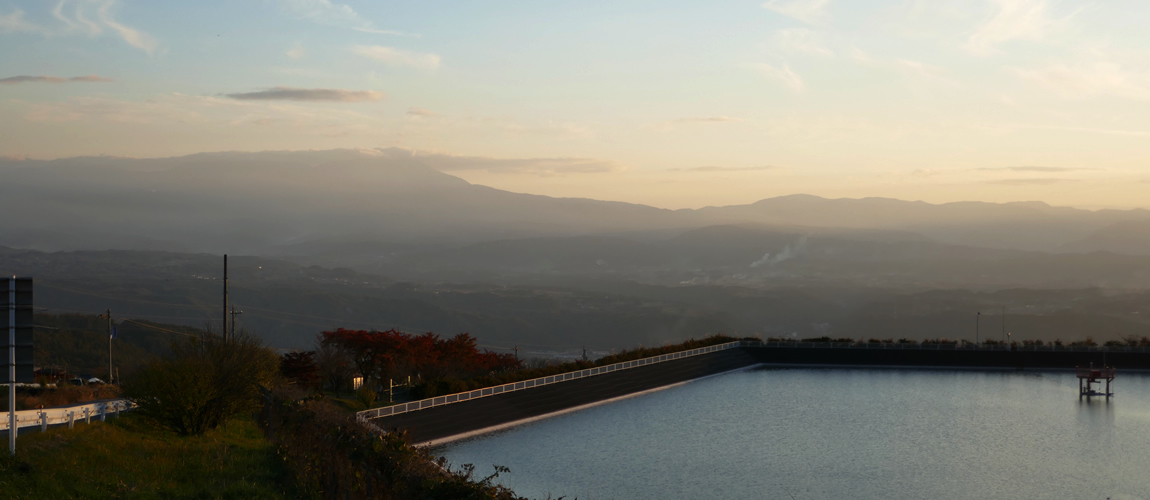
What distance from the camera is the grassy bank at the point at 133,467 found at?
632 inches

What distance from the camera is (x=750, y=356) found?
2379 inches

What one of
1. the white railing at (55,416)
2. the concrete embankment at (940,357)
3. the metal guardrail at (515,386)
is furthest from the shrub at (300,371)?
the concrete embankment at (940,357)

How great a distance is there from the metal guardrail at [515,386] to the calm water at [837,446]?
6.81ft

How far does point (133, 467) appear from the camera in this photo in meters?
18.0

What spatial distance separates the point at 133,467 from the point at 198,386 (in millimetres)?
4559

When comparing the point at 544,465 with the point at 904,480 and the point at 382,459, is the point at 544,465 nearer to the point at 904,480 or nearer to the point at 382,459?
the point at 904,480

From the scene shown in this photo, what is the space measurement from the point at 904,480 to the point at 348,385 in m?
22.2

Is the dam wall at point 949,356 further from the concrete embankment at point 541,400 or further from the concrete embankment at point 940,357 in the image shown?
the concrete embankment at point 541,400

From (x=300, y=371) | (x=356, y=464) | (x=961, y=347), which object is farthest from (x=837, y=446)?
(x=961, y=347)

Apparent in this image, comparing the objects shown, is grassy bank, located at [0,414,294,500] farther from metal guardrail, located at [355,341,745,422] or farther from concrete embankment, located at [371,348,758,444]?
concrete embankment, located at [371,348,758,444]

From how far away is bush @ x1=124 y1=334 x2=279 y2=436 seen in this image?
73.2ft

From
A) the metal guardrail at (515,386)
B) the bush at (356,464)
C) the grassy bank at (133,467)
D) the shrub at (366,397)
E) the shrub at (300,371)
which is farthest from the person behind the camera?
the shrub at (300,371)

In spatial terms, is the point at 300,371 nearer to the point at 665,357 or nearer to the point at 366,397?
the point at 366,397

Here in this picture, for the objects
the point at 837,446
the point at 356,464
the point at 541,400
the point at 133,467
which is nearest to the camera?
the point at 356,464
